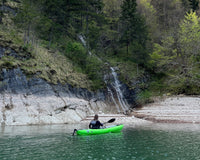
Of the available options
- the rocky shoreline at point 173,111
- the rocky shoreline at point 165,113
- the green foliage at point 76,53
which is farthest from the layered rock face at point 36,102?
the rocky shoreline at point 173,111

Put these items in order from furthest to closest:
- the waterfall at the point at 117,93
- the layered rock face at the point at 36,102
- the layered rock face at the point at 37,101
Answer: the waterfall at the point at 117,93
the layered rock face at the point at 37,101
the layered rock face at the point at 36,102

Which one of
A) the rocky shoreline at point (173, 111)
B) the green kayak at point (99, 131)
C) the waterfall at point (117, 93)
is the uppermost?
the waterfall at point (117, 93)

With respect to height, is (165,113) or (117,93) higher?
(117,93)

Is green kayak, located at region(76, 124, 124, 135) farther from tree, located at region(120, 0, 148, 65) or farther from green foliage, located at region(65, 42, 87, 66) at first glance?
tree, located at region(120, 0, 148, 65)

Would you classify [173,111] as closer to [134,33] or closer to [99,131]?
[99,131]

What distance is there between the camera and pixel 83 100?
1149 inches

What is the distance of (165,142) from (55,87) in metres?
17.7

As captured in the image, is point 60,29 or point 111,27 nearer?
point 60,29

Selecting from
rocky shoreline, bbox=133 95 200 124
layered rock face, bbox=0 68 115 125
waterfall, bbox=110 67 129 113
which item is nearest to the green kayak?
layered rock face, bbox=0 68 115 125

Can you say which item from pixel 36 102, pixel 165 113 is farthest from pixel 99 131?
pixel 165 113

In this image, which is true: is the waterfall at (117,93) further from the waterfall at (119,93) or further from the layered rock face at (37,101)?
the layered rock face at (37,101)

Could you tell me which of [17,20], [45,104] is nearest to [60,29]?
[17,20]

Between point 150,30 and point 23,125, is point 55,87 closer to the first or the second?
point 23,125

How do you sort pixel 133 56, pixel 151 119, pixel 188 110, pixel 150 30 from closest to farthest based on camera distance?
1. pixel 151 119
2. pixel 188 110
3. pixel 133 56
4. pixel 150 30
